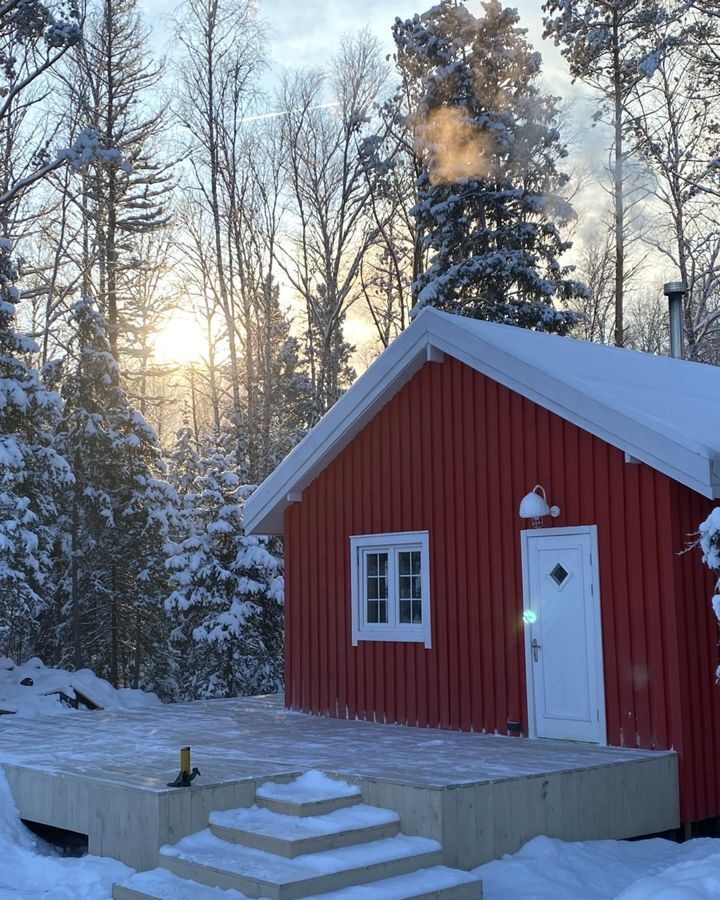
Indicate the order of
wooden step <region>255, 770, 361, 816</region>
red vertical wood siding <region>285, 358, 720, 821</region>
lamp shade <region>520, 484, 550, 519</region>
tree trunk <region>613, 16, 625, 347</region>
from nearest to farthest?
wooden step <region>255, 770, 361, 816</region> < red vertical wood siding <region>285, 358, 720, 821</region> < lamp shade <region>520, 484, 550, 519</region> < tree trunk <region>613, 16, 625, 347</region>

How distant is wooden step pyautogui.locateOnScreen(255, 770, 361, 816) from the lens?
674 centimetres

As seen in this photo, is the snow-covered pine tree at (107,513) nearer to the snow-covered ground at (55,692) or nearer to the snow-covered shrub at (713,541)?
the snow-covered ground at (55,692)

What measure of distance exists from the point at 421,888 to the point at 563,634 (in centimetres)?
345

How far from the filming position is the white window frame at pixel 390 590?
10328 mm

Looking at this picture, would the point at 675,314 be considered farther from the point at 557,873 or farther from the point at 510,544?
the point at 557,873

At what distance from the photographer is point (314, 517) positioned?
11781 mm

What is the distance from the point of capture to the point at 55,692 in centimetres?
1422

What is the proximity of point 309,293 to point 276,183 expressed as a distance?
286 centimetres

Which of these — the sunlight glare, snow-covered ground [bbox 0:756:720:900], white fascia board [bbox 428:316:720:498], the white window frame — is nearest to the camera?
snow-covered ground [bbox 0:756:720:900]

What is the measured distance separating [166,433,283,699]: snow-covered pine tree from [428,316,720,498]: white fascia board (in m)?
6.90

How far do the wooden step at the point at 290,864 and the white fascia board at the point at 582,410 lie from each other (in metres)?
3.27

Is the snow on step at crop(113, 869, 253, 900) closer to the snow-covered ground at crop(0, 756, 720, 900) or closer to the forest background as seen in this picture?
the snow-covered ground at crop(0, 756, 720, 900)

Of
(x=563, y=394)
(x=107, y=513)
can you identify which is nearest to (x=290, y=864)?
(x=563, y=394)

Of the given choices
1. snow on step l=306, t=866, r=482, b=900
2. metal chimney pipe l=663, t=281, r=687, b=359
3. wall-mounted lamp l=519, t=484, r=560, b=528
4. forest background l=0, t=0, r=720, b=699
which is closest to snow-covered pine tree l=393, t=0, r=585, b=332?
forest background l=0, t=0, r=720, b=699
